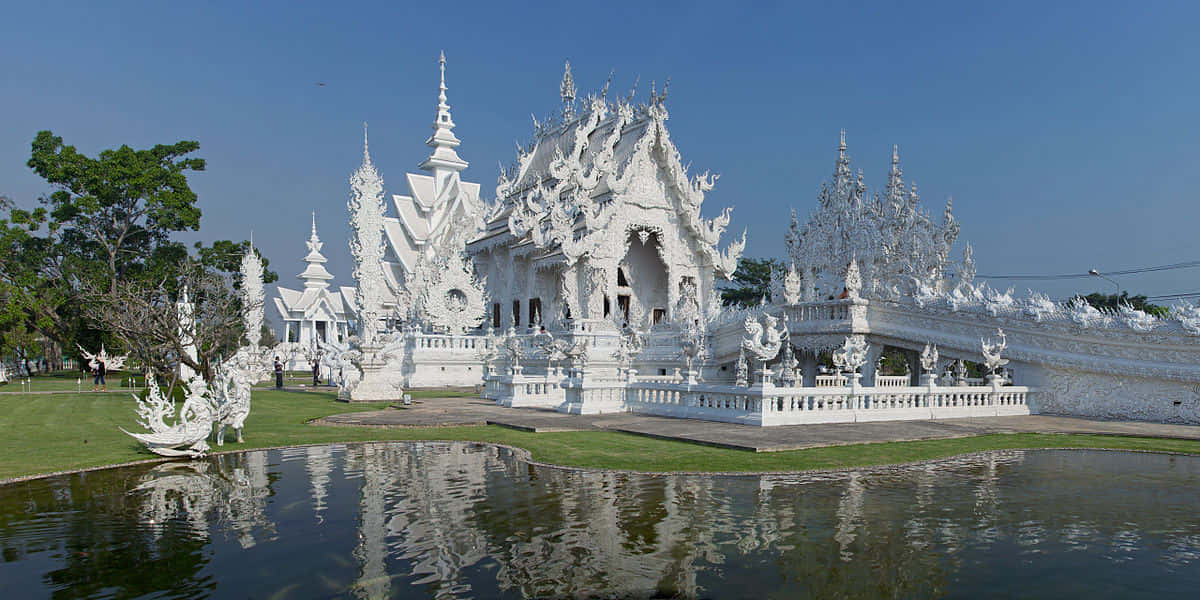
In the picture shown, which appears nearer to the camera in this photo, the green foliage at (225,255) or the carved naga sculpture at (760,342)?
the carved naga sculpture at (760,342)

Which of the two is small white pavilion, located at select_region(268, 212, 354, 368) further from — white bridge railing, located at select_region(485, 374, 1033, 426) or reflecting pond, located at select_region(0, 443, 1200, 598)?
reflecting pond, located at select_region(0, 443, 1200, 598)

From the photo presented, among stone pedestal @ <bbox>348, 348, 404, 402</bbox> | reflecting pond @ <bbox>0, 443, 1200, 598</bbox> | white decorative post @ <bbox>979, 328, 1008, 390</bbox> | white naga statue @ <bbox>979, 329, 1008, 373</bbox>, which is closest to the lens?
reflecting pond @ <bbox>0, 443, 1200, 598</bbox>

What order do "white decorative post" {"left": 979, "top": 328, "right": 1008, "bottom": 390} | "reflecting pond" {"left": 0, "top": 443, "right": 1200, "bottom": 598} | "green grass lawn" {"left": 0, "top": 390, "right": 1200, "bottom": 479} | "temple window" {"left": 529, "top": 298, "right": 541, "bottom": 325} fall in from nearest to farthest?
"reflecting pond" {"left": 0, "top": 443, "right": 1200, "bottom": 598} < "green grass lawn" {"left": 0, "top": 390, "right": 1200, "bottom": 479} < "white decorative post" {"left": 979, "top": 328, "right": 1008, "bottom": 390} < "temple window" {"left": 529, "top": 298, "right": 541, "bottom": 325}

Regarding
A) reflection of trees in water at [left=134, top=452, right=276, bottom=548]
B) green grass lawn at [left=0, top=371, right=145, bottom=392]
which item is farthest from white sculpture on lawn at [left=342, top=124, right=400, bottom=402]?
reflection of trees in water at [left=134, top=452, right=276, bottom=548]

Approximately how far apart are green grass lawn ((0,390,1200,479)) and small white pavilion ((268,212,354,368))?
110ft

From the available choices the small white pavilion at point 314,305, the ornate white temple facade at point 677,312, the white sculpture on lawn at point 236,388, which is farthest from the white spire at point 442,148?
the white sculpture on lawn at point 236,388

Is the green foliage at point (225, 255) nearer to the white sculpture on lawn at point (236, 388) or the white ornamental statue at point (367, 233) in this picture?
the white ornamental statue at point (367, 233)

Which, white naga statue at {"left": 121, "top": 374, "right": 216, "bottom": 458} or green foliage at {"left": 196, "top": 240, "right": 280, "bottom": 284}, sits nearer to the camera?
white naga statue at {"left": 121, "top": 374, "right": 216, "bottom": 458}

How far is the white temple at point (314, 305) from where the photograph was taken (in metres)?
49.6

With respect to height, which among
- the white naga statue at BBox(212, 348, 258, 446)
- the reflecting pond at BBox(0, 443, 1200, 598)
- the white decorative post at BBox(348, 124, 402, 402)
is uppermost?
the white decorative post at BBox(348, 124, 402, 402)

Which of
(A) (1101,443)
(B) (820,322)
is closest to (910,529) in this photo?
(A) (1101,443)

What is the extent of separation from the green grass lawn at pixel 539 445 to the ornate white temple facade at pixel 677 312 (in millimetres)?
2814

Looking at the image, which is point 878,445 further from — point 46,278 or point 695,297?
point 46,278

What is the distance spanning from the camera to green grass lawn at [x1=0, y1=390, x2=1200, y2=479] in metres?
9.71
